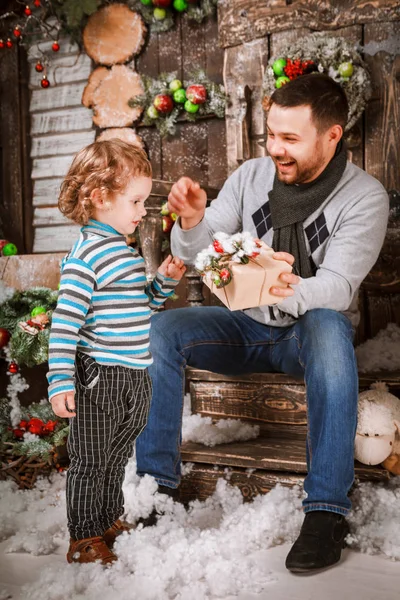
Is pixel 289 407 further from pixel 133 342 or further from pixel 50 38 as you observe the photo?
pixel 50 38

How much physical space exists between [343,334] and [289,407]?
57 centimetres

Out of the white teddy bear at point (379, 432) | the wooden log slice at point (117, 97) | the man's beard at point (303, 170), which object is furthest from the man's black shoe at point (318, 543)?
the wooden log slice at point (117, 97)

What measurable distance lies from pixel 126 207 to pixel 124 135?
2.00m

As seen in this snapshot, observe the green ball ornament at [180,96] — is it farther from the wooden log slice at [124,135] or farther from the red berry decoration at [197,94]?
the wooden log slice at [124,135]

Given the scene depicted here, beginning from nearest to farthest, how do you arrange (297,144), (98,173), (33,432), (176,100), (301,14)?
(98,173), (297,144), (33,432), (301,14), (176,100)

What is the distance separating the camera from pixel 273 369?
7.12 ft

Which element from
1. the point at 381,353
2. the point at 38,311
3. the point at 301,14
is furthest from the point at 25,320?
the point at 301,14

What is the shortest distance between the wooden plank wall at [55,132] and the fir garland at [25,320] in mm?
1183

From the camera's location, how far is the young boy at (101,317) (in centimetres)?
158

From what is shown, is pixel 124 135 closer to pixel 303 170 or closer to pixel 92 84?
pixel 92 84

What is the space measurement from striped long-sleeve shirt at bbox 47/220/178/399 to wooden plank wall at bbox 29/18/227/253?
181cm

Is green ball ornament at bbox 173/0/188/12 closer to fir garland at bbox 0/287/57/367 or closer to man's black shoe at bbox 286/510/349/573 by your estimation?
fir garland at bbox 0/287/57/367

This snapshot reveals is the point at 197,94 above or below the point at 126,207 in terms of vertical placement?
above

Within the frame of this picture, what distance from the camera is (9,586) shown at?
5.21ft
